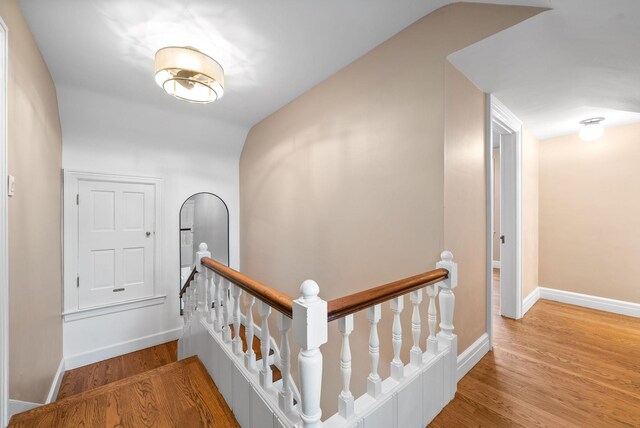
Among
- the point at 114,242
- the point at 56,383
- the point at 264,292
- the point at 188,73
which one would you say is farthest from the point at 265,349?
the point at 114,242

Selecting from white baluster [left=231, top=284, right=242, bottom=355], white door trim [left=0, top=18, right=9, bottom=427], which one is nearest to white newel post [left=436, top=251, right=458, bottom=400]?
white baluster [left=231, top=284, right=242, bottom=355]

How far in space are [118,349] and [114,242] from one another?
1.24 meters

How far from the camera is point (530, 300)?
10.1 ft

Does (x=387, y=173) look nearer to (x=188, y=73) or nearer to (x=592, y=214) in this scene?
(x=188, y=73)

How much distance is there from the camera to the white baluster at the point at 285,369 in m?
1.12

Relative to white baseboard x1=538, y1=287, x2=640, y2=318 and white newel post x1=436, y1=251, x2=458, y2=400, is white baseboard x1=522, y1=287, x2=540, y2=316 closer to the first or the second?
white baseboard x1=538, y1=287, x2=640, y2=318

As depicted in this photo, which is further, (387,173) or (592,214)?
(592,214)

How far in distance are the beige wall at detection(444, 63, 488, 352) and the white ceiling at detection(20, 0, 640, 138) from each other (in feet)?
0.67

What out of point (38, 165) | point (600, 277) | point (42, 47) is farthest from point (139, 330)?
point (600, 277)

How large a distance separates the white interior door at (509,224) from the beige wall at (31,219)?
385 cm

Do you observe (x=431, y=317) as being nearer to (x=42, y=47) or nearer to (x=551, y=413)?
(x=551, y=413)

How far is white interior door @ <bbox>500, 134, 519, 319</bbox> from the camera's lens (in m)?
2.67

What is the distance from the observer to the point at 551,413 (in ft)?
4.79

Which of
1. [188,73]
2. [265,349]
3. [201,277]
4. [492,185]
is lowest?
[265,349]
